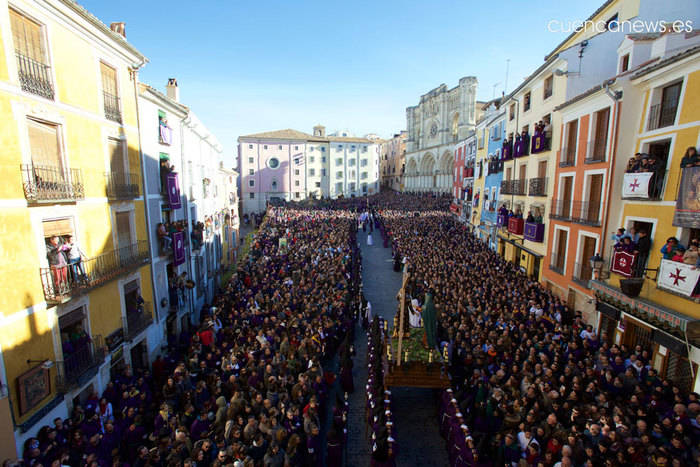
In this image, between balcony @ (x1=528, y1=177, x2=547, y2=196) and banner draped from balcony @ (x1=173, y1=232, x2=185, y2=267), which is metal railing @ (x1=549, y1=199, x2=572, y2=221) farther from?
banner draped from balcony @ (x1=173, y1=232, x2=185, y2=267)

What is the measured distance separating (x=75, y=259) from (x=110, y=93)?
17.8 feet

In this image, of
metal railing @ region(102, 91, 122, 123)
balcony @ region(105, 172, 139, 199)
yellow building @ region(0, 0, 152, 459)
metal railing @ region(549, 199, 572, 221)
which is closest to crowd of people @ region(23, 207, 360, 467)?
yellow building @ region(0, 0, 152, 459)

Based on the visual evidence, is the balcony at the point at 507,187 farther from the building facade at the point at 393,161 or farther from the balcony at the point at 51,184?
the building facade at the point at 393,161

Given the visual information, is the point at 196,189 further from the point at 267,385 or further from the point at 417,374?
the point at 417,374

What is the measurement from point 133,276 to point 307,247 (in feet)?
36.8

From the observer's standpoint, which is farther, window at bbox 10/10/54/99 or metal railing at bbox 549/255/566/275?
metal railing at bbox 549/255/566/275

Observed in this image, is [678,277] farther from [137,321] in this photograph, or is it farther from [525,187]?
[137,321]

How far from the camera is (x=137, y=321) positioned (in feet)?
37.9

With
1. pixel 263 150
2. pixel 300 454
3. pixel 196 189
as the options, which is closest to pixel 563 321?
pixel 300 454

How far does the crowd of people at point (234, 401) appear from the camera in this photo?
21.8 ft

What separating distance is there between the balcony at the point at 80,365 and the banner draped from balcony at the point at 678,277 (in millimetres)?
Result: 14931

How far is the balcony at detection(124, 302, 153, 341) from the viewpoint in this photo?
11.1 m

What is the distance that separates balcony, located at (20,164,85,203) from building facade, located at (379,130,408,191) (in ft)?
241

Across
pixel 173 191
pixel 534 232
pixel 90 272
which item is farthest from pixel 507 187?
pixel 90 272
